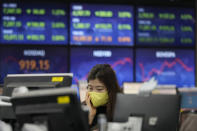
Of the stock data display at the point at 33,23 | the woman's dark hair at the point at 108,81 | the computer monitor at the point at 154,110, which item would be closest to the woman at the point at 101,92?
the woman's dark hair at the point at 108,81

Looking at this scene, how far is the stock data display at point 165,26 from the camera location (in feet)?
14.7

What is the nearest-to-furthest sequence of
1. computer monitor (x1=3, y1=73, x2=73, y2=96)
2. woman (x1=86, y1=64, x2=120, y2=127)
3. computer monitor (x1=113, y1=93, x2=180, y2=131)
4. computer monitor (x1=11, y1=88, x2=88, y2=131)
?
computer monitor (x1=11, y1=88, x2=88, y2=131) → computer monitor (x1=113, y1=93, x2=180, y2=131) → computer monitor (x1=3, y1=73, x2=73, y2=96) → woman (x1=86, y1=64, x2=120, y2=127)

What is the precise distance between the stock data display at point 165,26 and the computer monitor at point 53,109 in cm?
321

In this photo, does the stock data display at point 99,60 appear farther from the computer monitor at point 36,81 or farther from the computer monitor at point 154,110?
the computer monitor at point 154,110

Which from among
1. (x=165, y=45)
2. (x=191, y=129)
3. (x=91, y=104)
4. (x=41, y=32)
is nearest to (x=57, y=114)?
(x=91, y=104)

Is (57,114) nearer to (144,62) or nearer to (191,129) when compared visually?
(191,129)

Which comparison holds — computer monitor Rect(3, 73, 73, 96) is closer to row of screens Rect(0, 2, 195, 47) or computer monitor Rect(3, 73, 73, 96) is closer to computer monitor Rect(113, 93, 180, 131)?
computer monitor Rect(113, 93, 180, 131)

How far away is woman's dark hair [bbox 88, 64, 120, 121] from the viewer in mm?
2545

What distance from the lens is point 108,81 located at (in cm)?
262

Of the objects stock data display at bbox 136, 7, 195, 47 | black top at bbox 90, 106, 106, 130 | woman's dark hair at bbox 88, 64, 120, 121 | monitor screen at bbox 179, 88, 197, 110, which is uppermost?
stock data display at bbox 136, 7, 195, 47

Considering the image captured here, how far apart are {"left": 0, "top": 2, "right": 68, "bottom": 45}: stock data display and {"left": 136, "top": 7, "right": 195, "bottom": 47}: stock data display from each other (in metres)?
0.99

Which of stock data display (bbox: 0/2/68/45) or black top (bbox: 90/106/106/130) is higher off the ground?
stock data display (bbox: 0/2/68/45)

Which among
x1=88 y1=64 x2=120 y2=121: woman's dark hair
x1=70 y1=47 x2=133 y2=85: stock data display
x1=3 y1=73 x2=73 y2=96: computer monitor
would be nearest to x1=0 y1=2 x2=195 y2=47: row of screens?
x1=70 y1=47 x2=133 y2=85: stock data display

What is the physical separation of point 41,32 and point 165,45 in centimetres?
160
